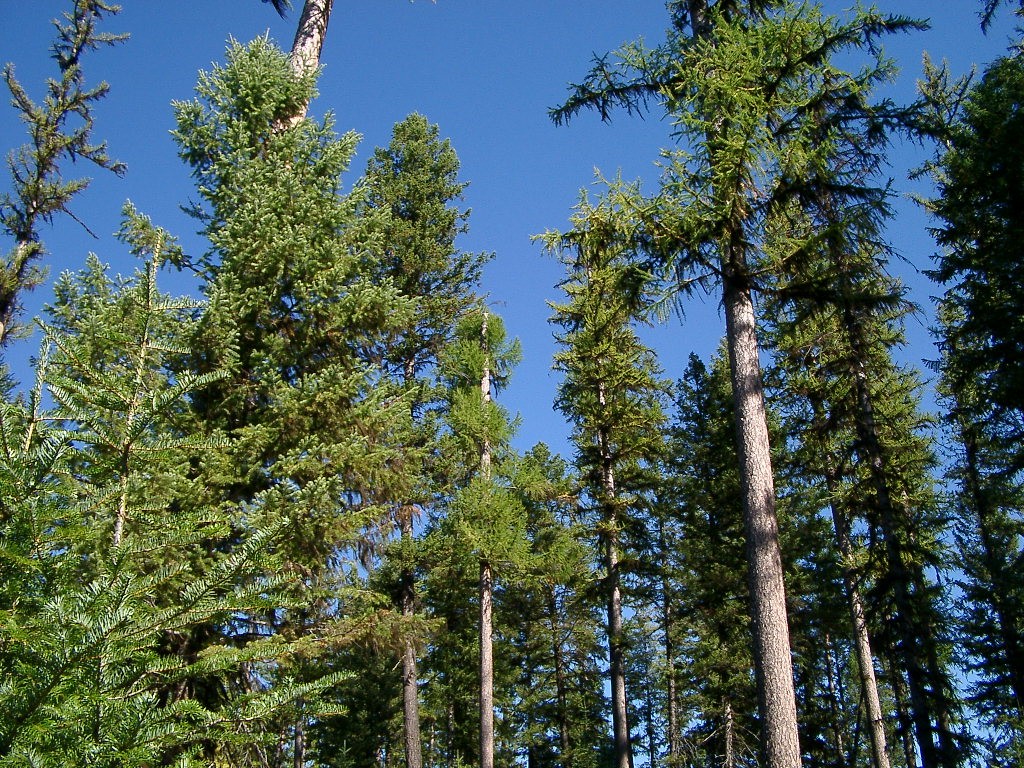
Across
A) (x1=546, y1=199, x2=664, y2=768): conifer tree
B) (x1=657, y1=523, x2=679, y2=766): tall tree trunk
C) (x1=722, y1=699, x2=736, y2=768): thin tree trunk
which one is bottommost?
(x1=722, y1=699, x2=736, y2=768): thin tree trunk

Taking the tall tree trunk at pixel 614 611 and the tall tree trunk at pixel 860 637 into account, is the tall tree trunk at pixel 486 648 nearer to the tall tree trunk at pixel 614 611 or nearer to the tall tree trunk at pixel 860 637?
the tall tree trunk at pixel 614 611

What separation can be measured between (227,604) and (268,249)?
6.14m

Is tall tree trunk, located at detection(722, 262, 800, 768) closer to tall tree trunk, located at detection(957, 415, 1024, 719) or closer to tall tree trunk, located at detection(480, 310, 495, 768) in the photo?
tall tree trunk, located at detection(957, 415, 1024, 719)

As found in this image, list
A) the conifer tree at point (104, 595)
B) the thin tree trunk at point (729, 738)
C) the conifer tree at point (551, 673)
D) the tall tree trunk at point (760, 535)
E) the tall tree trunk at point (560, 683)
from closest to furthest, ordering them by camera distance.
Answer: the conifer tree at point (104, 595) < the tall tree trunk at point (760, 535) < the thin tree trunk at point (729, 738) < the conifer tree at point (551, 673) < the tall tree trunk at point (560, 683)

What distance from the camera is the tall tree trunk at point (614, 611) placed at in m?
16.8

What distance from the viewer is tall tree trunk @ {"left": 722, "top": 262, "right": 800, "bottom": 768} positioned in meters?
7.29

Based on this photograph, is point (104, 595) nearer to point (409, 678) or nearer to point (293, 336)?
point (293, 336)

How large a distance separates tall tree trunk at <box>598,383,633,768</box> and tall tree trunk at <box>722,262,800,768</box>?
964 centimetres

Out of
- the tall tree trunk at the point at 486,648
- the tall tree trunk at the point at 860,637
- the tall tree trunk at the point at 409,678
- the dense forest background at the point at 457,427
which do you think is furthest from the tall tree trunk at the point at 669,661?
the tall tree trunk at the point at 409,678

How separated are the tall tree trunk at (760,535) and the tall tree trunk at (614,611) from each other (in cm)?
964

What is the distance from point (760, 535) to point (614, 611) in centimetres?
1038

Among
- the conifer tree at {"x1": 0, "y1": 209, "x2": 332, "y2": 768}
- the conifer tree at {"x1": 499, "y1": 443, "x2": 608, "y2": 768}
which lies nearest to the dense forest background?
the conifer tree at {"x1": 0, "y1": 209, "x2": 332, "y2": 768}

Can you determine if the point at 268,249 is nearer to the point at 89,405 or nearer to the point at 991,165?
the point at 89,405

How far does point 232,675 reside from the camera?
26.6ft
